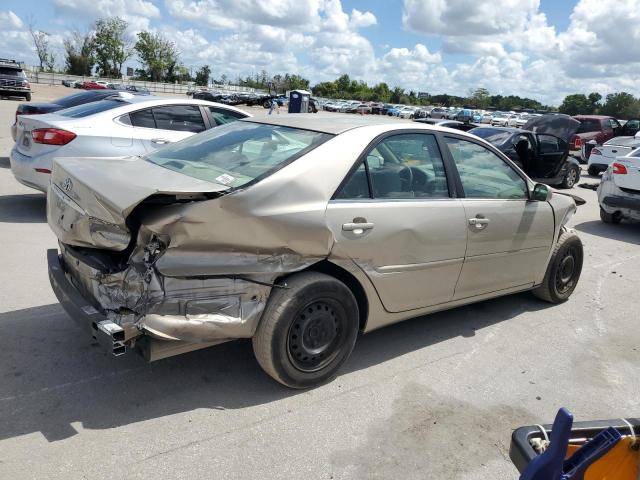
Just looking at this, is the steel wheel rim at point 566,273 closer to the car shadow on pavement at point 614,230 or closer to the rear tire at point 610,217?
the car shadow on pavement at point 614,230

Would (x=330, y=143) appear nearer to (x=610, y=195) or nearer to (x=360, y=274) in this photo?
(x=360, y=274)

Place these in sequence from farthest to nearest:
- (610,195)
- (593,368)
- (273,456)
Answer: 1. (610,195)
2. (593,368)
3. (273,456)

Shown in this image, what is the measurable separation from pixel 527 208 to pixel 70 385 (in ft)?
12.0

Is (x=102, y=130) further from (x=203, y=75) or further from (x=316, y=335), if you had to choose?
(x=203, y=75)

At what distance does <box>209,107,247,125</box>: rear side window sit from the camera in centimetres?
825

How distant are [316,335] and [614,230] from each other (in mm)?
8030

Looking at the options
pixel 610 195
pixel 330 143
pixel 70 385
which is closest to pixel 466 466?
pixel 330 143

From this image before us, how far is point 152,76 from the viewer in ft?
267

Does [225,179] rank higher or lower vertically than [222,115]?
higher

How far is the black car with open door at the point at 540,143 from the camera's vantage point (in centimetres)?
1233

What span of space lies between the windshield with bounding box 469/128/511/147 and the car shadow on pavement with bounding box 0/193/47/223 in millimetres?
8743

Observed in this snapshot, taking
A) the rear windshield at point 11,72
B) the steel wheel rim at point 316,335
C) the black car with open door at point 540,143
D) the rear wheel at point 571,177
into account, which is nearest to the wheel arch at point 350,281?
the steel wheel rim at point 316,335

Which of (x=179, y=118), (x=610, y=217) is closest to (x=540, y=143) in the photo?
(x=610, y=217)

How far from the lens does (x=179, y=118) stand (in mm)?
7938
